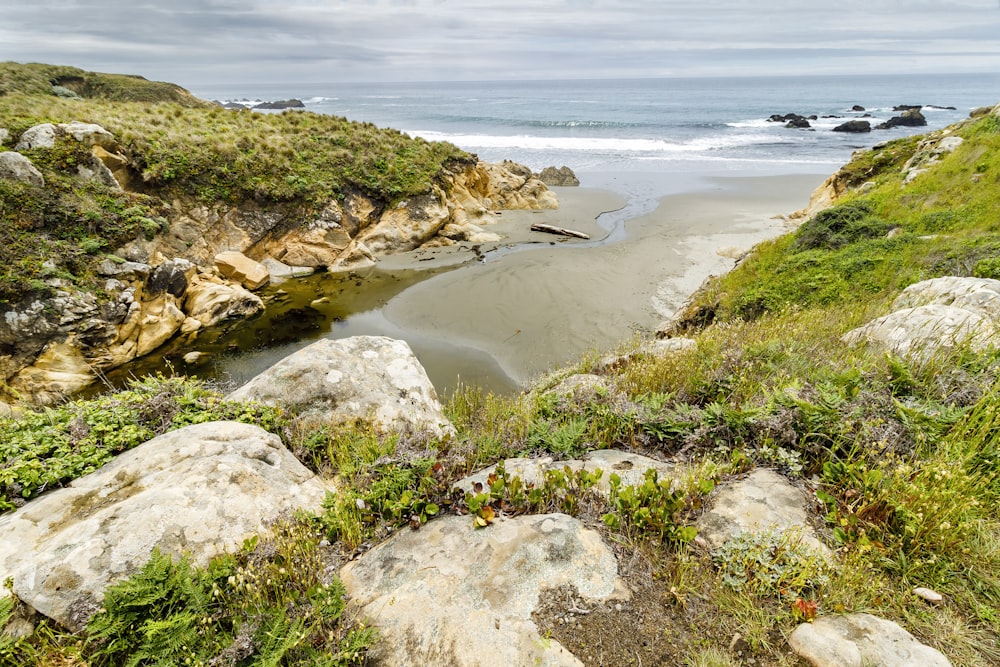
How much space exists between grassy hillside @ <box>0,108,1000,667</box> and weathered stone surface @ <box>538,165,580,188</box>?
83.4 ft

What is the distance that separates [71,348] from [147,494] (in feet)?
32.8

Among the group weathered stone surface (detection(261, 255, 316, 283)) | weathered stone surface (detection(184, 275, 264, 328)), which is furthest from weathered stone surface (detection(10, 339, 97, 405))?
weathered stone surface (detection(261, 255, 316, 283))

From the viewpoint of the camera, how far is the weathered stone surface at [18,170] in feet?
37.4

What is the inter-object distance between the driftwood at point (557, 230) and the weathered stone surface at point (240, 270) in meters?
11.6

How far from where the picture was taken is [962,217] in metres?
8.88

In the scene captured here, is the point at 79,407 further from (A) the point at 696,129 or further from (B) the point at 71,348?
(A) the point at 696,129

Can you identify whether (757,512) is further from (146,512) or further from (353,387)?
(353,387)

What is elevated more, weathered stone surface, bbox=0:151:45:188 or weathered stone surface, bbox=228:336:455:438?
weathered stone surface, bbox=0:151:45:188

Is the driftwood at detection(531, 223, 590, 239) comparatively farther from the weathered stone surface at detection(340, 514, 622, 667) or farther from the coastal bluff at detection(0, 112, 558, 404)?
the weathered stone surface at detection(340, 514, 622, 667)

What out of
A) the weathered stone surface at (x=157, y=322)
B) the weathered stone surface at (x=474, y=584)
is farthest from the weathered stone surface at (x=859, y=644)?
the weathered stone surface at (x=157, y=322)

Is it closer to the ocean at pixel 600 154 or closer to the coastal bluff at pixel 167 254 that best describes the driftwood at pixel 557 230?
the ocean at pixel 600 154

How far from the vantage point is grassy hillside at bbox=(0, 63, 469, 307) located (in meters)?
11.0

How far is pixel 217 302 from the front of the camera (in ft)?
41.9

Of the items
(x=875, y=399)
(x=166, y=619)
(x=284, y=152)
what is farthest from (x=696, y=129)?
(x=166, y=619)
